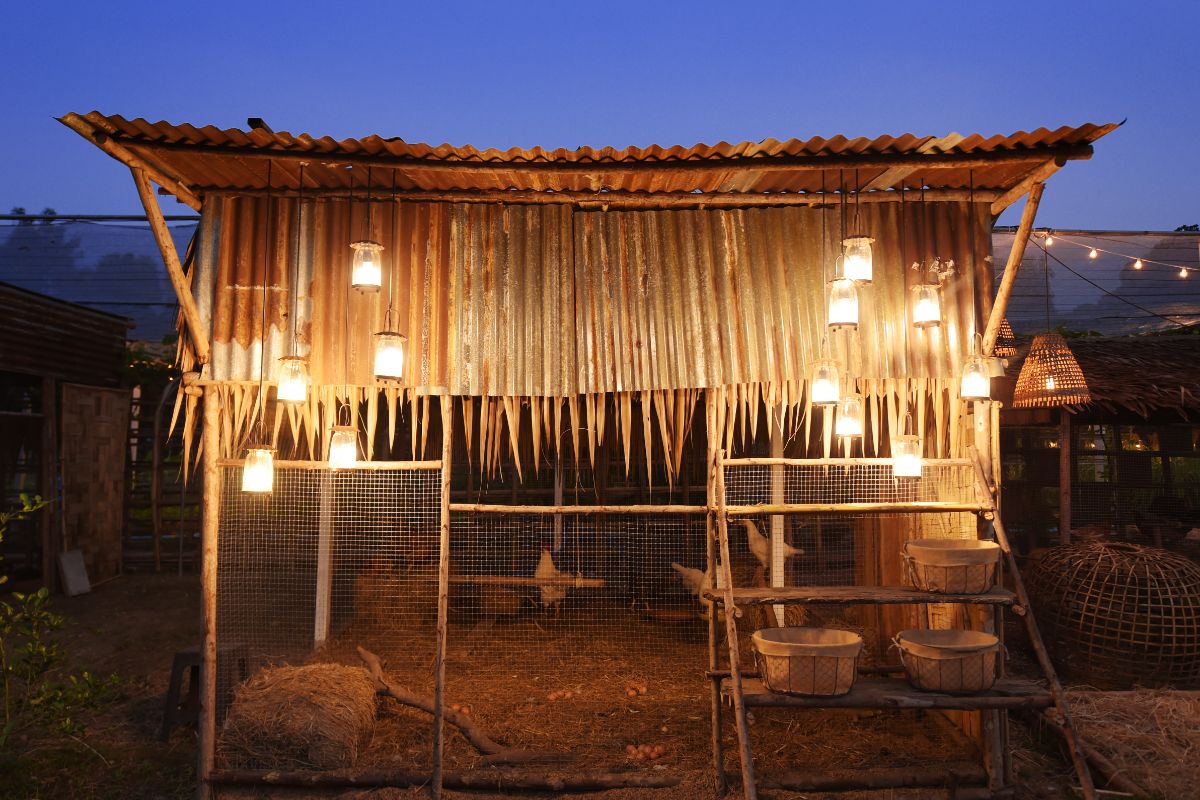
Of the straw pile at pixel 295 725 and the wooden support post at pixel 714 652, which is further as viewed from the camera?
the straw pile at pixel 295 725

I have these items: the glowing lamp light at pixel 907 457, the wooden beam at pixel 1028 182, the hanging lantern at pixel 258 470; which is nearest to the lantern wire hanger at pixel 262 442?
the hanging lantern at pixel 258 470

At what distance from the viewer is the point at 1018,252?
533cm

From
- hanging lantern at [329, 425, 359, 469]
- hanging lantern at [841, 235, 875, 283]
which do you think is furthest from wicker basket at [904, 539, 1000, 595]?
hanging lantern at [329, 425, 359, 469]

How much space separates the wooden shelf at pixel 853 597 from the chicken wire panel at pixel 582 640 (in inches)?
52.4

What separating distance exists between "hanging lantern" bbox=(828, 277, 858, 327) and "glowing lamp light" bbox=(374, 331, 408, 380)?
9.43ft

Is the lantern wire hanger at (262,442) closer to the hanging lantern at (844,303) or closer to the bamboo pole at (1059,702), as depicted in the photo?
the hanging lantern at (844,303)

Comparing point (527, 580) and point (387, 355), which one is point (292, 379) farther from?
point (527, 580)

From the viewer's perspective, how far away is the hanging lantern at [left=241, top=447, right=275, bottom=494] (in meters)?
5.18

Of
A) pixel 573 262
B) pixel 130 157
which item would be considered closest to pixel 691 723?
pixel 573 262

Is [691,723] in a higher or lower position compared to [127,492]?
lower

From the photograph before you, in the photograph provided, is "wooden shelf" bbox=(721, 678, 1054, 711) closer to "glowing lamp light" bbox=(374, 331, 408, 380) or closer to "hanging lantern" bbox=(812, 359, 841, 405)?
"hanging lantern" bbox=(812, 359, 841, 405)

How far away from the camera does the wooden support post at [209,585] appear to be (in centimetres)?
514

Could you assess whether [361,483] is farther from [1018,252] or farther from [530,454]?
[1018,252]

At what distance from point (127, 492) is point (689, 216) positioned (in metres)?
11.9
